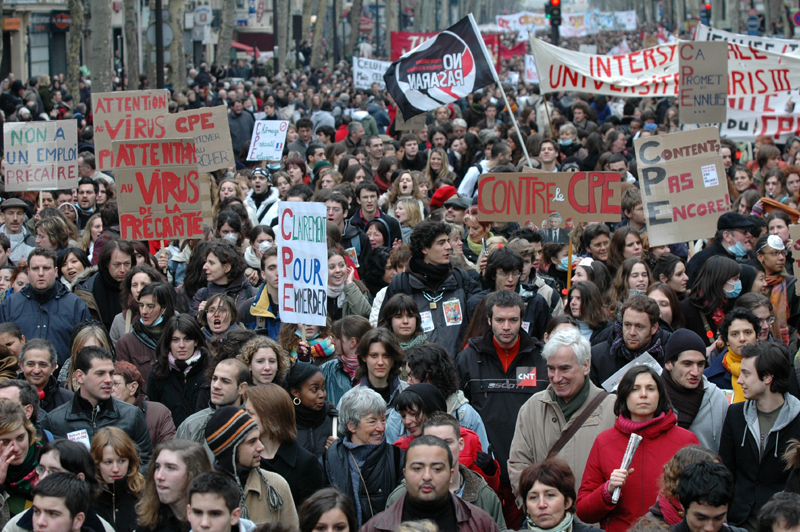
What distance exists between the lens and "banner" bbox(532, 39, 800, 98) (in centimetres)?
1379

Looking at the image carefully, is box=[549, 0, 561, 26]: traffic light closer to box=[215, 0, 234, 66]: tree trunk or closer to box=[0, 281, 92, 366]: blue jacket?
box=[0, 281, 92, 366]: blue jacket

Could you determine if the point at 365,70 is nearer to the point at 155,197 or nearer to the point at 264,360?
the point at 155,197

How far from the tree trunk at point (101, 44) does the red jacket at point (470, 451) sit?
2100 cm

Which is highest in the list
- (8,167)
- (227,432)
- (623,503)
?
(8,167)

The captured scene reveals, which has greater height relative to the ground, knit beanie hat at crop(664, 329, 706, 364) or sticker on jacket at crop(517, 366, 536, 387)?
knit beanie hat at crop(664, 329, 706, 364)

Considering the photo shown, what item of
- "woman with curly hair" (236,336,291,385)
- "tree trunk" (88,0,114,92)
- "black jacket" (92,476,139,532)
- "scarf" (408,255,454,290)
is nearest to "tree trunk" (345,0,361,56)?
"tree trunk" (88,0,114,92)

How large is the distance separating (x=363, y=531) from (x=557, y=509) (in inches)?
30.5

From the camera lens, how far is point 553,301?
23.0 ft

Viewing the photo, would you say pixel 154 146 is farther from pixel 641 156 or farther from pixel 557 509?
pixel 557 509

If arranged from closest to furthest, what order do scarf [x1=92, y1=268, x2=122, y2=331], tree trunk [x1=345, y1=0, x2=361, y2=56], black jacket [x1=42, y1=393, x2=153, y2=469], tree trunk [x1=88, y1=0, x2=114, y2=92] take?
black jacket [x1=42, y1=393, x2=153, y2=469] → scarf [x1=92, y1=268, x2=122, y2=331] → tree trunk [x1=88, y1=0, x2=114, y2=92] → tree trunk [x1=345, y1=0, x2=361, y2=56]

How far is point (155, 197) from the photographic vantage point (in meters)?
8.37

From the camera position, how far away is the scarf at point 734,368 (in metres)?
5.46

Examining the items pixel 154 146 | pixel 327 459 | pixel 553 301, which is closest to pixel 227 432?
pixel 327 459

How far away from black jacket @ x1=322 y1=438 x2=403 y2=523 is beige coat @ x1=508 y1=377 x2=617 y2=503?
570 mm
